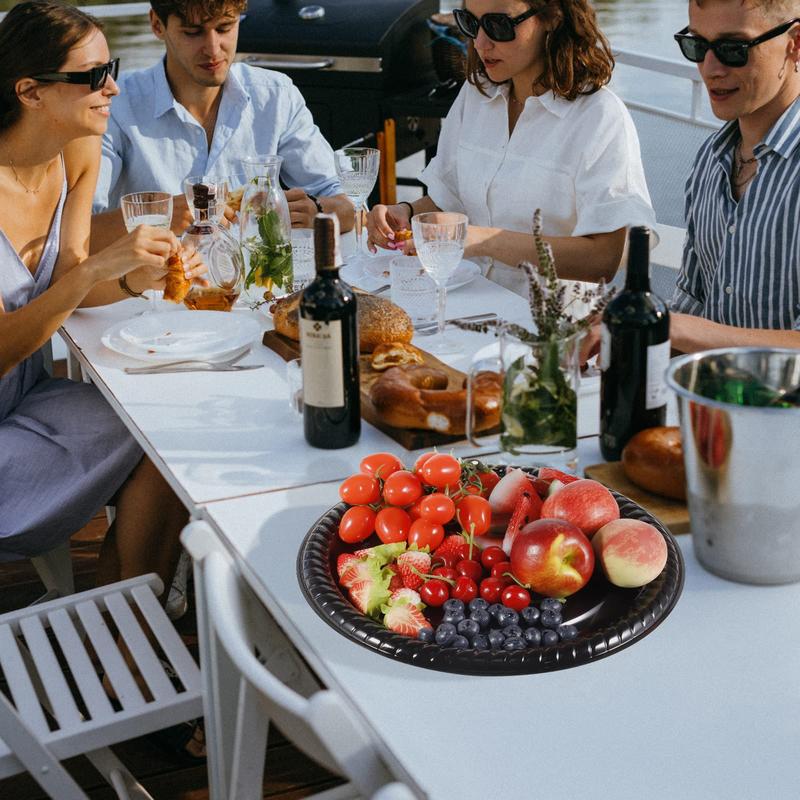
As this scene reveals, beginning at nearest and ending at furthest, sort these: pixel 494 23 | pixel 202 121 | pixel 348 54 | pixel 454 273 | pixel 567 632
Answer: pixel 567 632 < pixel 454 273 < pixel 494 23 < pixel 202 121 < pixel 348 54

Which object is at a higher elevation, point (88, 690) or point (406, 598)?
point (406, 598)

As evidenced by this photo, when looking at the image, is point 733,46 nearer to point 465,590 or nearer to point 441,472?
point 441,472

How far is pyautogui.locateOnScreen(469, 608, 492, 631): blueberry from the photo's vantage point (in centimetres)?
125

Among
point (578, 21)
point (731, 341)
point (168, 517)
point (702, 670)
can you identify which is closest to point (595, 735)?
point (702, 670)

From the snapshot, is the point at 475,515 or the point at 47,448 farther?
the point at 47,448

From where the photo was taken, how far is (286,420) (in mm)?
1888

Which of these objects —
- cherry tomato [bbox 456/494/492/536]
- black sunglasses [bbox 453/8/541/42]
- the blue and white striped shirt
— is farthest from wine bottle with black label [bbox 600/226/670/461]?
black sunglasses [bbox 453/8/541/42]

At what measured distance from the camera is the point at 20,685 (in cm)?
176

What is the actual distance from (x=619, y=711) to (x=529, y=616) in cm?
16

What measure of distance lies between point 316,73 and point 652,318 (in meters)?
3.97

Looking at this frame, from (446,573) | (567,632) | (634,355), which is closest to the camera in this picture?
(567,632)

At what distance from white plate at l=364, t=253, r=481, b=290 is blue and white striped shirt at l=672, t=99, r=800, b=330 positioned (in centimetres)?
49

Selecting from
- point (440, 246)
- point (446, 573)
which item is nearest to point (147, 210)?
point (440, 246)

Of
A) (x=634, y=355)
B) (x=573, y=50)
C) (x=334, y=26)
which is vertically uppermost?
(x=573, y=50)
